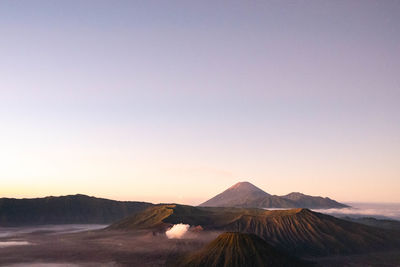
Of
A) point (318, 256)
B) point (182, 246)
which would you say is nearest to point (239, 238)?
point (182, 246)

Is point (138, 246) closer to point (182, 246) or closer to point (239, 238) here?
point (182, 246)

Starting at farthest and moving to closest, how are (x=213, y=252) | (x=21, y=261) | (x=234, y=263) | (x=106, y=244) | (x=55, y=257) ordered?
(x=106, y=244) → (x=55, y=257) → (x=21, y=261) → (x=213, y=252) → (x=234, y=263)

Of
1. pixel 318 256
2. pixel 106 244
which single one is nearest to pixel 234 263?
pixel 318 256

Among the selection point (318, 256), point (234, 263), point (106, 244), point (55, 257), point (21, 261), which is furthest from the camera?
point (106, 244)

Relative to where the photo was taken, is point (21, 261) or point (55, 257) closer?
point (21, 261)

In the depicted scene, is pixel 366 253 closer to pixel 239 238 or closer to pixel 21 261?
pixel 239 238

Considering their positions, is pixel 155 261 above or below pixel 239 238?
below
